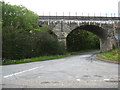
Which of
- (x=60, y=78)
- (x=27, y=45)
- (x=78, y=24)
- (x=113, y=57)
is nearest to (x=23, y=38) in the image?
(x=27, y=45)

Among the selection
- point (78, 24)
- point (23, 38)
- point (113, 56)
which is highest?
point (78, 24)

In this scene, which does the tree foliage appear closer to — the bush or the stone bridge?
the bush

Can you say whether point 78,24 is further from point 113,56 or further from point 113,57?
point 113,57

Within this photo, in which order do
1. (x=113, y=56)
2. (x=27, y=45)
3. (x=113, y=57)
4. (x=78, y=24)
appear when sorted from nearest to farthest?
(x=113, y=57)
(x=113, y=56)
(x=27, y=45)
(x=78, y=24)

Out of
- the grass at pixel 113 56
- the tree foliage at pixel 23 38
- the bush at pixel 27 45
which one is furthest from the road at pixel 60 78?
the tree foliage at pixel 23 38

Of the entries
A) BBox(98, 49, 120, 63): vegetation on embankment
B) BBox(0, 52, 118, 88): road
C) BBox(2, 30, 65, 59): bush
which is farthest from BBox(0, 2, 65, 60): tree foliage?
BBox(0, 52, 118, 88): road

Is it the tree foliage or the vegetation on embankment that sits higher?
the tree foliage

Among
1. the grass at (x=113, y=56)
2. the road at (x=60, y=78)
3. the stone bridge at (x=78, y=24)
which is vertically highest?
the stone bridge at (x=78, y=24)

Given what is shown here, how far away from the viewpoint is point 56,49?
3116 centimetres

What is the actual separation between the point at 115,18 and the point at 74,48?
24.2 meters

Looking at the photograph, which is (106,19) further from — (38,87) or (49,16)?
(38,87)

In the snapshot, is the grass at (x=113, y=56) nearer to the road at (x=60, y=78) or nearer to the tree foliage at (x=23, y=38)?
the road at (x=60, y=78)

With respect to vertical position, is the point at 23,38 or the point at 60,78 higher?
the point at 23,38

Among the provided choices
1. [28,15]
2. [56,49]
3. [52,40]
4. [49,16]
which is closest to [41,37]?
[52,40]
